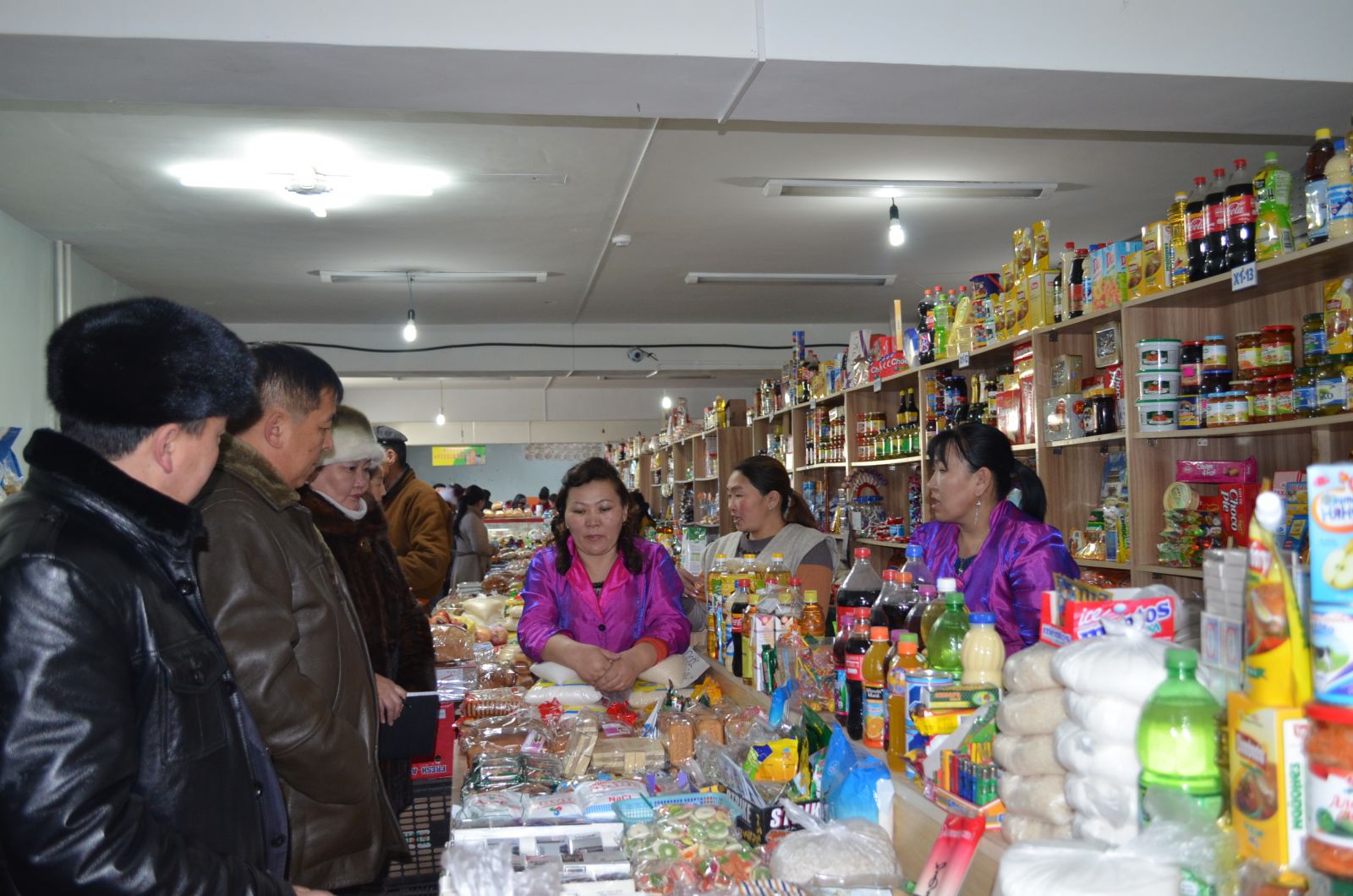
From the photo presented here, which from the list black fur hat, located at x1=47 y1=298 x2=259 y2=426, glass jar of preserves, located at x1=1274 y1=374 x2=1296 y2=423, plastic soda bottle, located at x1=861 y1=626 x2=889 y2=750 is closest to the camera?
black fur hat, located at x1=47 y1=298 x2=259 y2=426

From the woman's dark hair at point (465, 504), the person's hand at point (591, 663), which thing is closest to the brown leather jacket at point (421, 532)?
the person's hand at point (591, 663)

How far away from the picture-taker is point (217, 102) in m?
3.82

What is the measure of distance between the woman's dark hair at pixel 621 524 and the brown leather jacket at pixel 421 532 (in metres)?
2.56

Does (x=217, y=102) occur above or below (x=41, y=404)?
above

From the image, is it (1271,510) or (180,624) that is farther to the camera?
(180,624)

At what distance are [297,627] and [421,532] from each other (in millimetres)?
4277

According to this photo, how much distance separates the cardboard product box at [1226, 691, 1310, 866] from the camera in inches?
45.2

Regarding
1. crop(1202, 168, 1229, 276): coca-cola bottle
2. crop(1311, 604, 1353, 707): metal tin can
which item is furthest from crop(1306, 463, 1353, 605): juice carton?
crop(1202, 168, 1229, 276): coca-cola bottle

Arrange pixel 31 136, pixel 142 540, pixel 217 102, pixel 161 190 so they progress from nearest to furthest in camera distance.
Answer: pixel 142 540, pixel 217 102, pixel 31 136, pixel 161 190

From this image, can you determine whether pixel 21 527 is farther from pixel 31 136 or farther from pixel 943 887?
pixel 31 136

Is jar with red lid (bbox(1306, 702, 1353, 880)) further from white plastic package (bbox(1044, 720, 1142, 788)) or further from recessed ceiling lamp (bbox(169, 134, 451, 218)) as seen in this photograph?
recessed ceiling lamp (bbox(169, 134, 451, 218))

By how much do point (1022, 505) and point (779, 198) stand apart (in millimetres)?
3391

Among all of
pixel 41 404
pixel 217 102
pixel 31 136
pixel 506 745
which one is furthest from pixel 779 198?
pixel 41 404

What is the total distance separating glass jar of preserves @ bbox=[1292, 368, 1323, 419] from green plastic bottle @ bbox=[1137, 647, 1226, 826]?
267 cm
